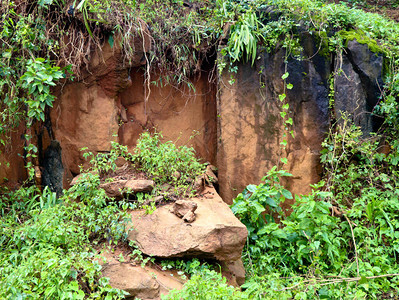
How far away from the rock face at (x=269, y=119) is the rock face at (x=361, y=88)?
20 cm

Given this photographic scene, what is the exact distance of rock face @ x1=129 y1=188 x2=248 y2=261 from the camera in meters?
3.34

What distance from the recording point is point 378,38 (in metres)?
4.66

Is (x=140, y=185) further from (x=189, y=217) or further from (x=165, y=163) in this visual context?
(x=189, y=217)

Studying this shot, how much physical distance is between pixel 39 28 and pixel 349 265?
4125 mm

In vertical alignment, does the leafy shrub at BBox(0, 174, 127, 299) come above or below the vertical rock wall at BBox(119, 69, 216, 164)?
below

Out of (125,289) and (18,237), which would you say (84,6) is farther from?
(125,289)

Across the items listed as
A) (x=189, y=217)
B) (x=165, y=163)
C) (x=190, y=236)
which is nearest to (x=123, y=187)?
(x=165, y=163)

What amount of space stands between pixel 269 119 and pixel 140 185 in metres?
1.76

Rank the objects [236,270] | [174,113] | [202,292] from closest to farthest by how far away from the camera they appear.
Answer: [202,292] < [236,270] < [174,113]

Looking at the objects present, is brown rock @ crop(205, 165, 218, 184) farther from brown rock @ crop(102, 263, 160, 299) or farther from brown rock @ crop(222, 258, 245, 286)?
brown rock @ crop(102, 263, 160, 299)

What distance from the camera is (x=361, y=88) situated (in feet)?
14.6

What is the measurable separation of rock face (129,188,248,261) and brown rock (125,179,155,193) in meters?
0.33

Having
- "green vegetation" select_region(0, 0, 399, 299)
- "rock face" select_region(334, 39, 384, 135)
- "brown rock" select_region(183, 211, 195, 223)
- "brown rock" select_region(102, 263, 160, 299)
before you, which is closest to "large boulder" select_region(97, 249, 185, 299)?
"brown rock" select_region(102, 263, 160, 299)

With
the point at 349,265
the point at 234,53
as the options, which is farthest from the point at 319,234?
the point at 234,53
